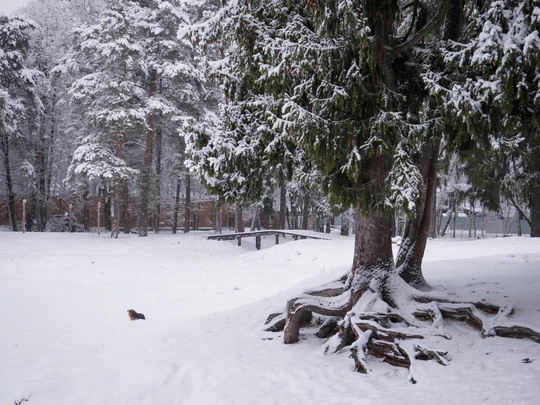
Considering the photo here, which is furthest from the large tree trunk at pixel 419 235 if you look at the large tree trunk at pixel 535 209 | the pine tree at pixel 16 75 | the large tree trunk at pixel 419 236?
the pine tree at pixel 16 75

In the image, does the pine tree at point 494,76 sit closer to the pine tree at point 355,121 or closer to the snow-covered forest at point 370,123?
the snow-covered forest at point 370,123

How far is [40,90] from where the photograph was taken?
79.5 ft

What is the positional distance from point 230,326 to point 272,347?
160 centimetres

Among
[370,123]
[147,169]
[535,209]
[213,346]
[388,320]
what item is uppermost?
[147,169]

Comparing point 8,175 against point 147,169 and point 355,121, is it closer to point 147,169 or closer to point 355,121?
point 147,169

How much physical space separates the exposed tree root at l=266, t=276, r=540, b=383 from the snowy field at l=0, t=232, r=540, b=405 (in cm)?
15

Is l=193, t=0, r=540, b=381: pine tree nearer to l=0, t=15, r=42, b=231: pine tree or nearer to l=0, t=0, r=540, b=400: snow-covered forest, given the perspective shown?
l=0, t=0, r=540, b=400: snow-covered forest

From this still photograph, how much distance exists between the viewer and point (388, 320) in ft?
18.9

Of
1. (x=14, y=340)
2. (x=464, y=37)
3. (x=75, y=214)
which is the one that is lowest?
(x=14, y=340)

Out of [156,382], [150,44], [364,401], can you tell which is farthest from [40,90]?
[364,401]

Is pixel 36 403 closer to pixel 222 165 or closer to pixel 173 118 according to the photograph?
pixel 222 165

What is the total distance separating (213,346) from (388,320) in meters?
2.58

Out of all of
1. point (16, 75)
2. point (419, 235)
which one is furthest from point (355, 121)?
point (16, 75)

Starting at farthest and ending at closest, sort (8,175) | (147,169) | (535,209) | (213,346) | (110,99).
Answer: (8,175), (147,169), (110,99), (535,209), (213,346)
